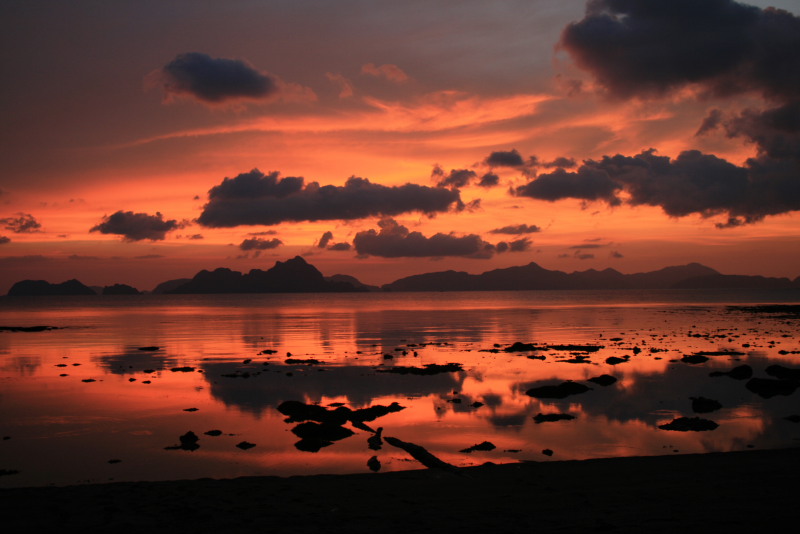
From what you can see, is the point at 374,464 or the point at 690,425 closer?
the point at 374,464

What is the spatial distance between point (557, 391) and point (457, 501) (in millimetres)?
20256

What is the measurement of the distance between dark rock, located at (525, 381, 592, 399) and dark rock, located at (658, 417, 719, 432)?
7914 mm

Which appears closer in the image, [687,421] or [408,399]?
[687,421]

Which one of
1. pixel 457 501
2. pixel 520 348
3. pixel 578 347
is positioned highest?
pixel 457 501

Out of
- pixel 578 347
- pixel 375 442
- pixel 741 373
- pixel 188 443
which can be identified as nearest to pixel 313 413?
pixel 375 442

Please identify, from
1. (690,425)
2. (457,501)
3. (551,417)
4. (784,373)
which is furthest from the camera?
(784,373)

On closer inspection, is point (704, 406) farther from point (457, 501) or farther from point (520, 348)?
point (520, 348)

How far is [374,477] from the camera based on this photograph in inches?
696

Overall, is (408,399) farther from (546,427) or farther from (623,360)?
(623,360)

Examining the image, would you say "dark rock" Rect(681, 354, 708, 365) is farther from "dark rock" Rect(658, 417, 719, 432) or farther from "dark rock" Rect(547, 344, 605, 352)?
"dark rock" Rect(658, 417, 719, 432)

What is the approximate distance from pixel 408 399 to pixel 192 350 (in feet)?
125

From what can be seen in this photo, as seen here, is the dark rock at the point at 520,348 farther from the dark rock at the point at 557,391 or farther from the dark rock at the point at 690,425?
the dark rock at the point at 690,425

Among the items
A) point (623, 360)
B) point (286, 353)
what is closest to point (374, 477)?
point (623, 360)

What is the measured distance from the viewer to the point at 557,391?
110ft
